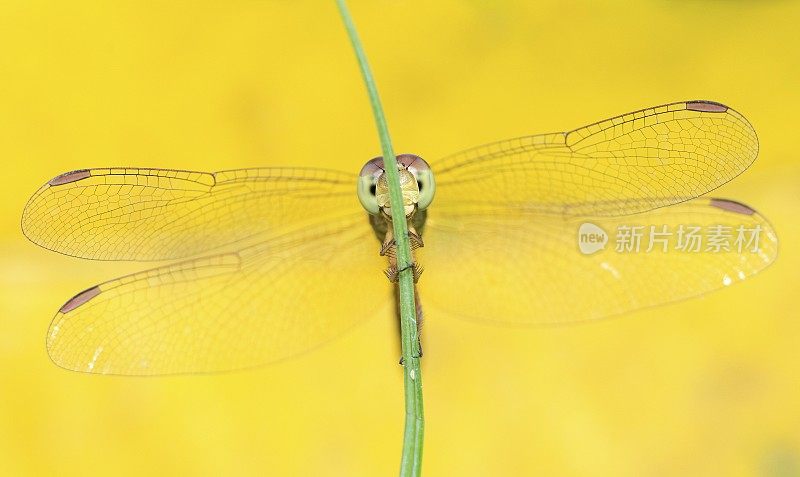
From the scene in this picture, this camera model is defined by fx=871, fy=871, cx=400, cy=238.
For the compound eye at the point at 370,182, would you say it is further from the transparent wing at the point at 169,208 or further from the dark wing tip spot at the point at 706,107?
the dark wing tip spot at the point at 706,107

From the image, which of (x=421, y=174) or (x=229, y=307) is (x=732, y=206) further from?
(x=229, y=307)

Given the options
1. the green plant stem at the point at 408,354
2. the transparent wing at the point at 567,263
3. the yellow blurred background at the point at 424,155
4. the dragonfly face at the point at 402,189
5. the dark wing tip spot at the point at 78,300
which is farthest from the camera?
the yellow blurred background at the point at 424,155

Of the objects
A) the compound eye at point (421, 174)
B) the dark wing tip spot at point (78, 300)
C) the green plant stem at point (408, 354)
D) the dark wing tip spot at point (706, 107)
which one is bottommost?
the green plant stem at point (408, 354)

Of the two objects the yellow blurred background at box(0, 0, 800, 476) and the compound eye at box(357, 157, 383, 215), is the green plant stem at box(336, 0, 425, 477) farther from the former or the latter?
the yellow blurred background at box(0, 0, 800, 476)

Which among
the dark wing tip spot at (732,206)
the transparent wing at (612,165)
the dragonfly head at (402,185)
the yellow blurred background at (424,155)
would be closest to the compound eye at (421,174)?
the dragonfly head at (402,185)

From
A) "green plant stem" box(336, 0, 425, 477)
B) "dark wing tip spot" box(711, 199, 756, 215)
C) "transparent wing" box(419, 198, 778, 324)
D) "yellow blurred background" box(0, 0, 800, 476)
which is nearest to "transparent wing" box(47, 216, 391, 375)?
"transparent wing" box(419, 198, 778, 324)

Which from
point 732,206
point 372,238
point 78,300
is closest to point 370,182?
point 372,238

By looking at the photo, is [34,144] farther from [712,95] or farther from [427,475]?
[712,95]
